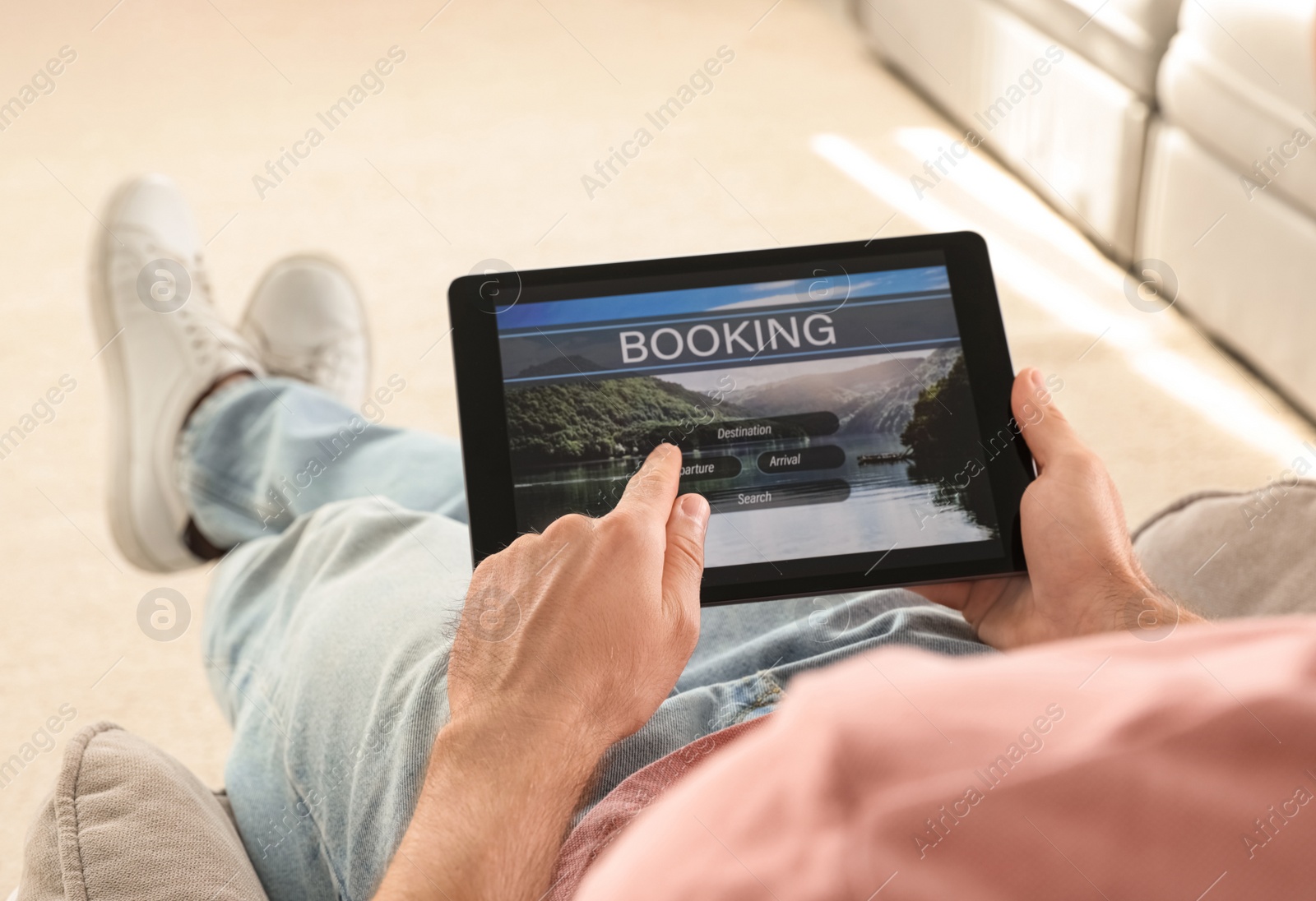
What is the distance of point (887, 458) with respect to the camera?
0.78m

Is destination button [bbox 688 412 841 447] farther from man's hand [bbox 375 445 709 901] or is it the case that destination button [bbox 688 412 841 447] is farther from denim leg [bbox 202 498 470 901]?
denim leg [bbox 202 498 470 901]

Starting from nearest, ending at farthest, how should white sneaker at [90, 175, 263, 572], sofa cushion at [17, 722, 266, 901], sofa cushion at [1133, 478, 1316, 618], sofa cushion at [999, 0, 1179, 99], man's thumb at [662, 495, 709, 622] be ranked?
sofa cushion at [17, 722, 266, 901] < man's thumb at [662, 495, 709, 622] < sofa cushion at [1133, 478, 1316, 618] < white sneaker at [90, 175, 263, 572] < sofa cushion at [999, 0, 1179, 99]

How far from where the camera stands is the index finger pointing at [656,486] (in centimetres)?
72

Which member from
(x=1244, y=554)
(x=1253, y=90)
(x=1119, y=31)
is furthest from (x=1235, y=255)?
(x=1244, y=554)

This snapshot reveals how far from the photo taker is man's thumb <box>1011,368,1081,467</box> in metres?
0.77

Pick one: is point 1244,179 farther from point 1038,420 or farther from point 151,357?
point 151,357

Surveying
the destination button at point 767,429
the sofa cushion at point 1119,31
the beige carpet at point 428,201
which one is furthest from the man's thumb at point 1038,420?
the sofa cushion at point 1119,31

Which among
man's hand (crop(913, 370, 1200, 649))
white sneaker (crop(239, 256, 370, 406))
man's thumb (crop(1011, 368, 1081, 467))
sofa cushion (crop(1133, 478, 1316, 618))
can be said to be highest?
white sneaker (crop(239, 256, 370, 406))

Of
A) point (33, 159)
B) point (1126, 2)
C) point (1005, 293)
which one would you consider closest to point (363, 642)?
point (1005, 293)

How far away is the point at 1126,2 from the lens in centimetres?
162

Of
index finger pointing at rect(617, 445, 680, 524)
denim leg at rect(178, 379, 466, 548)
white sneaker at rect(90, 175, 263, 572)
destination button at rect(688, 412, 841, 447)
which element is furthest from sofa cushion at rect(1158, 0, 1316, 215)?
white sneaker at rect(90, 175, 263, 572)

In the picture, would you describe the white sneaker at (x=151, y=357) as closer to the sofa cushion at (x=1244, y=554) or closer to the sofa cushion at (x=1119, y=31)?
the sofa cushion at (x=1244, y=554)

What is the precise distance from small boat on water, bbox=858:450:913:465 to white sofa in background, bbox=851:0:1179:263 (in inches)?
44.7

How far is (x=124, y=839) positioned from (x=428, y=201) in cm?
148
